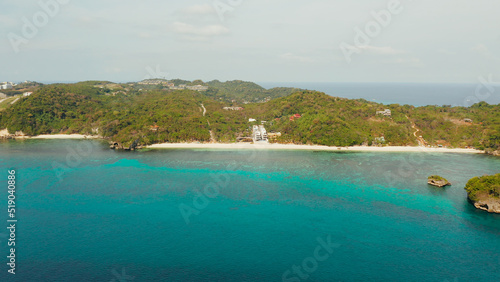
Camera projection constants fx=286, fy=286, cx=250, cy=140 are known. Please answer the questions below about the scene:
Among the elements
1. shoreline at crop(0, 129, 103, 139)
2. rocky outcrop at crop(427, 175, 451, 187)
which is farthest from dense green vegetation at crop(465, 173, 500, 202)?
shoreline at crop(0, 129, 103, 139)

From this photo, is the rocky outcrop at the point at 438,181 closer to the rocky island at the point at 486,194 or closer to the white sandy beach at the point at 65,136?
the rocky island at the point at 486,194

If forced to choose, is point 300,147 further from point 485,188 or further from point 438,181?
point 485,188

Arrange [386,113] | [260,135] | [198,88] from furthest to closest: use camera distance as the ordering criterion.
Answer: [198,88]
[386,113]
[260,135]

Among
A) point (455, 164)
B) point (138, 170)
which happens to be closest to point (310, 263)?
point (138, 170)

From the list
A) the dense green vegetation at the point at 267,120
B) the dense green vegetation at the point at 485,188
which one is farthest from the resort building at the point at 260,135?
the dense green vegetation at the point at 485,188

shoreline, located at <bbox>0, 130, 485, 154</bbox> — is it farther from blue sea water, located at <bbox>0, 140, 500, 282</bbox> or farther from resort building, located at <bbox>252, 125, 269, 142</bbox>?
blue sea water, located at <bbox>0, 140, 500, 282</bbox>

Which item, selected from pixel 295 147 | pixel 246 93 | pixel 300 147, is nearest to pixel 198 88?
pixel 246 93

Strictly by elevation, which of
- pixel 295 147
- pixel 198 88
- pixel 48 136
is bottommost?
pixel 48 136

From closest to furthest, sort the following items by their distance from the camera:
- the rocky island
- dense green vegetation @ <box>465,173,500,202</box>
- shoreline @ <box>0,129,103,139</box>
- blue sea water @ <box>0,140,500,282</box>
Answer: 1. blue sea water @ <box>0,140,500,282</box>
2. the rocky island
3. dense green vegetation @ <box>465,173,500,202</box>
4. shoreline @ <box>0,129,103,139</box>
